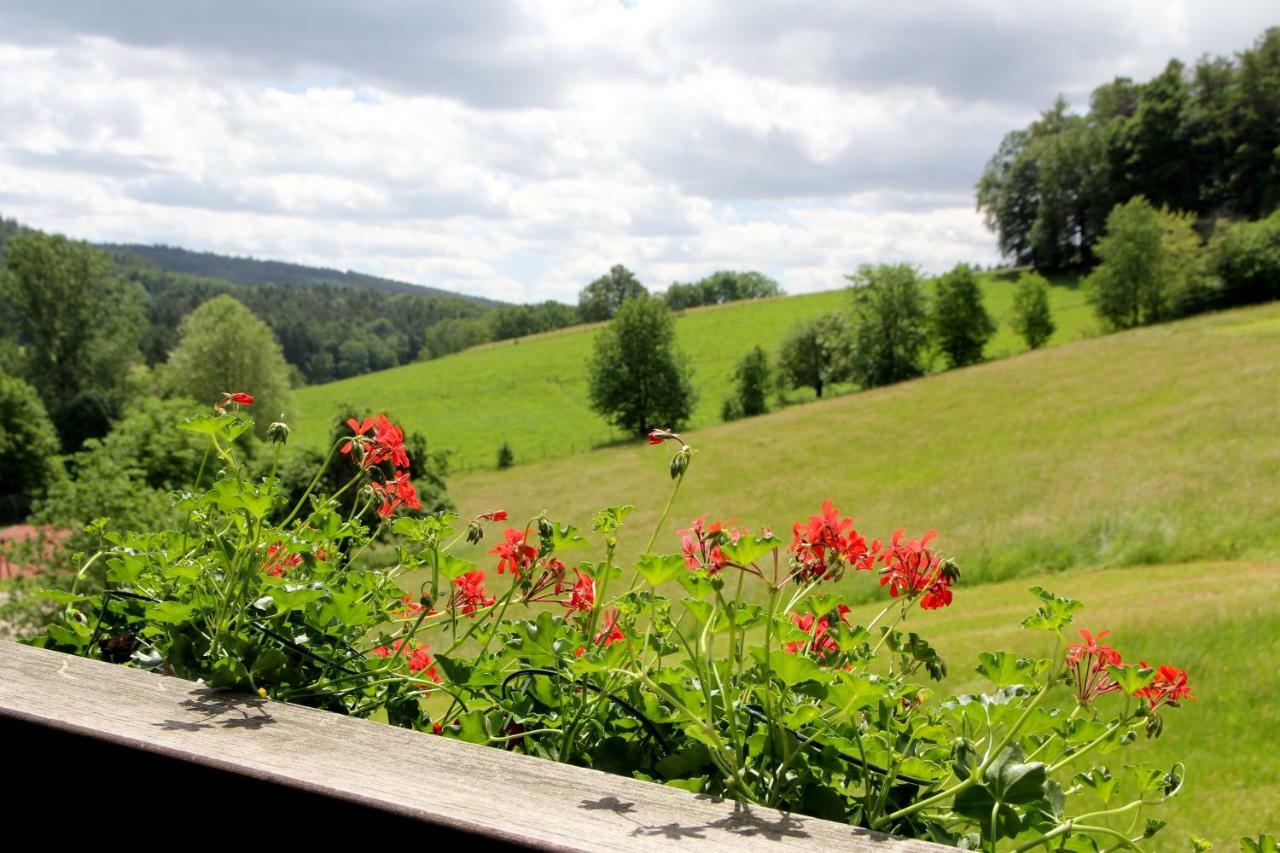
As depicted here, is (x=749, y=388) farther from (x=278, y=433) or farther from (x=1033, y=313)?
(x=278, y=433)

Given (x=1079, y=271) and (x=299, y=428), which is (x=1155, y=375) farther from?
(x=299, y=428)

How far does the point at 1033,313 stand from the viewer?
52.8 meters

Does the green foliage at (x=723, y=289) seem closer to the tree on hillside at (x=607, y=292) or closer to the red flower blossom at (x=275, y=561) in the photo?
the tree on hillside at (x=607, y=292)

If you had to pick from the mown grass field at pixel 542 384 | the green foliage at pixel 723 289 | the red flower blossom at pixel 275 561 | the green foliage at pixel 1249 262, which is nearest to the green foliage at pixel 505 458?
the mown grass field at pixel 542 384

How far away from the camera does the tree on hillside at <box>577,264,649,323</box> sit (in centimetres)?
11831

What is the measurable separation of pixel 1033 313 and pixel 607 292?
7388 centimetres

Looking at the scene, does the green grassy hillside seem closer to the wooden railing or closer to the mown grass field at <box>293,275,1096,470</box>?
the mown grass field at <box>293,275,1096,470</box>

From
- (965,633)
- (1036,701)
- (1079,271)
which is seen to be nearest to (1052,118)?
(1079,271)

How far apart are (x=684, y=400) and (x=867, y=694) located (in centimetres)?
5264

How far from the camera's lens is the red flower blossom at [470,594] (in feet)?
5.87

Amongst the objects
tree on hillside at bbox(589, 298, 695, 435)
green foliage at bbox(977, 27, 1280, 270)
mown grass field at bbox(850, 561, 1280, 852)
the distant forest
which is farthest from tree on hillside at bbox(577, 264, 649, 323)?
mown grass field at bbox(850, 561, 1280, 852)

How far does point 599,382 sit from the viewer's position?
176 ft

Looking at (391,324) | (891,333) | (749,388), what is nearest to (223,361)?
(749,388)

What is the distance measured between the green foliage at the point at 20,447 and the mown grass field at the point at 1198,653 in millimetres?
46918
